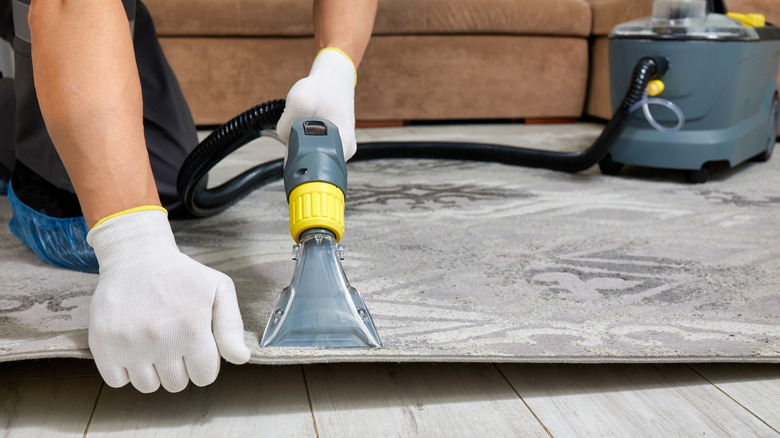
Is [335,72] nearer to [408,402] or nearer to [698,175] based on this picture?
[408,402]

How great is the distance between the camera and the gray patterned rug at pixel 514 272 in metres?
0.66

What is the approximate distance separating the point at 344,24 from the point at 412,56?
168 centimetres

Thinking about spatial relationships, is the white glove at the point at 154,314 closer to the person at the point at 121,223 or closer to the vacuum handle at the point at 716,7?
the person at the point at 121,223

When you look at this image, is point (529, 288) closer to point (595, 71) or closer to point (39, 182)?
point (39, 182)

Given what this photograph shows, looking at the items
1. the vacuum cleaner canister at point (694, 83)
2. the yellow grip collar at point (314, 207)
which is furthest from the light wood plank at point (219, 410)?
the vacuum cleaner canister at point (694, 83)

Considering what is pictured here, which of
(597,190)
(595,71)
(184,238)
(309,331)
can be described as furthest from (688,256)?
(595,71)

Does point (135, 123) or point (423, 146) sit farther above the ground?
point (135, 123)

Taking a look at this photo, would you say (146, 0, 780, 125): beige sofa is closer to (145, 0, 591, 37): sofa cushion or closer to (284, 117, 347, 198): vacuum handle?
(145, 0, 591, 37): sofa cushion

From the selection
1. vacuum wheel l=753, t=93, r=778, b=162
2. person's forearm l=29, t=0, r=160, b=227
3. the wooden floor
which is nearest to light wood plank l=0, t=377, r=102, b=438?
the wooden floor

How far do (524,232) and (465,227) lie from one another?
3.8 inches

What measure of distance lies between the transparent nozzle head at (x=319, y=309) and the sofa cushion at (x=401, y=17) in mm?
1820

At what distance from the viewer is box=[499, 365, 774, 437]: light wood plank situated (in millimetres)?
580

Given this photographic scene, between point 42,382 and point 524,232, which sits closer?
point 42,382

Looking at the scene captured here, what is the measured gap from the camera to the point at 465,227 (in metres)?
1.13
